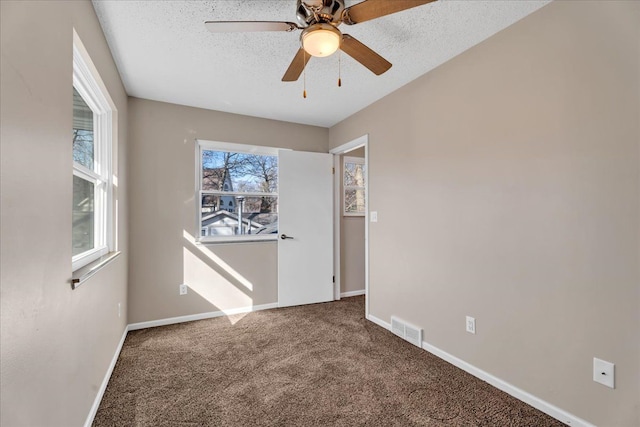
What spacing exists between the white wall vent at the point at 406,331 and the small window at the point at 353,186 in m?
1.89

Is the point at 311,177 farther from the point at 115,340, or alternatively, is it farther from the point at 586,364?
the point at 586,364

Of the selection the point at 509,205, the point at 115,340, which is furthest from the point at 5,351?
the point at 509,205

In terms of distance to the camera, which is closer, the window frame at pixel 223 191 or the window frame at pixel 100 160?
the window frame at pixel 100 160

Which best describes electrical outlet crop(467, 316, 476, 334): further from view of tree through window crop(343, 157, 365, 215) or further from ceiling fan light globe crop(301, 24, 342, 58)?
view of tree through window crop(343, 157, 365, 215)

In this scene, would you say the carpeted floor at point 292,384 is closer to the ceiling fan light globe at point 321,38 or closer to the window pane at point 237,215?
the window pane at point 237,215

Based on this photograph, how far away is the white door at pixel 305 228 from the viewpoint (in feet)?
13.1

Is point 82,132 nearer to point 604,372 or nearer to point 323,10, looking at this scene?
point 323,10

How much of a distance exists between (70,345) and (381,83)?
3019 millimetres

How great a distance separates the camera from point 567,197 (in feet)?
5.83

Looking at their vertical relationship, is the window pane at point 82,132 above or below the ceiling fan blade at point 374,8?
below

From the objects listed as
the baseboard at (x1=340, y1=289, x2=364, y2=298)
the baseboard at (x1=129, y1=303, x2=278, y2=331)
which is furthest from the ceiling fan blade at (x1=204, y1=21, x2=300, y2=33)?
the baseboard at (x1=340, y1=289, x2=364, y2=298)

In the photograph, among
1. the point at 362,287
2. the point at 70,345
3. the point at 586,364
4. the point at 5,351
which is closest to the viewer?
the point at 5,351

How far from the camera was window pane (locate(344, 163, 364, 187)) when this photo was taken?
4672 millimetres

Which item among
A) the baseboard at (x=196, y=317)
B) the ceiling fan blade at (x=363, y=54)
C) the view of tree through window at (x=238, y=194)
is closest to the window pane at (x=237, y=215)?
the view of tree through window at (x=238, y=194)
